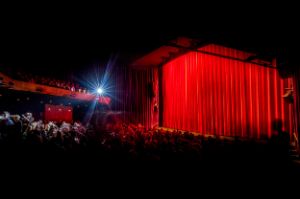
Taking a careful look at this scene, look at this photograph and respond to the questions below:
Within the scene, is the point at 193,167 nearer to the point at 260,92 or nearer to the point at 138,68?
the point at 260,92

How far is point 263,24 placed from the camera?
165 inches

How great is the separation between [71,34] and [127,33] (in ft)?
9.27

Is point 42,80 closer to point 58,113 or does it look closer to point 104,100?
point 58,113

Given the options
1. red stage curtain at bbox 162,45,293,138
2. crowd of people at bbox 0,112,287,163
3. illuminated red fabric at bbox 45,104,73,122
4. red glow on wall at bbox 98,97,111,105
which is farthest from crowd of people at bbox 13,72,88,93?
crowd of people at bbox 0,112,287,163

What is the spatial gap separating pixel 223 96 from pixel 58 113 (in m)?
8.42

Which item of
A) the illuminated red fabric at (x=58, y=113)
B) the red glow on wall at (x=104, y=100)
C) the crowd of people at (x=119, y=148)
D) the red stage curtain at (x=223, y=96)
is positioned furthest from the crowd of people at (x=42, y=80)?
the crowd of people at (x=119, y=148)

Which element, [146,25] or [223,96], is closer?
[146,25]

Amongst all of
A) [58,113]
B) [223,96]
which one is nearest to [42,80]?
[58,113]

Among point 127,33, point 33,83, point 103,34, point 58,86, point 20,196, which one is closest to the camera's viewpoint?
point 20,196

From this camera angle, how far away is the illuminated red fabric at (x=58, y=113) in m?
9.62

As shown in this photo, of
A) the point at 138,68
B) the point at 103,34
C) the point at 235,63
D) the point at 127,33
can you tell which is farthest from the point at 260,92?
the point at 138,68

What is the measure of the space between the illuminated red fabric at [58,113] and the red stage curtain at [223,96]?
584cm

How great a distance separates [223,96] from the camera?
26.4ft

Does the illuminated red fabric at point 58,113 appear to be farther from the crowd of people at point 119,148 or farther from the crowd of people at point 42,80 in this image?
the crowd of people at point 119,148
